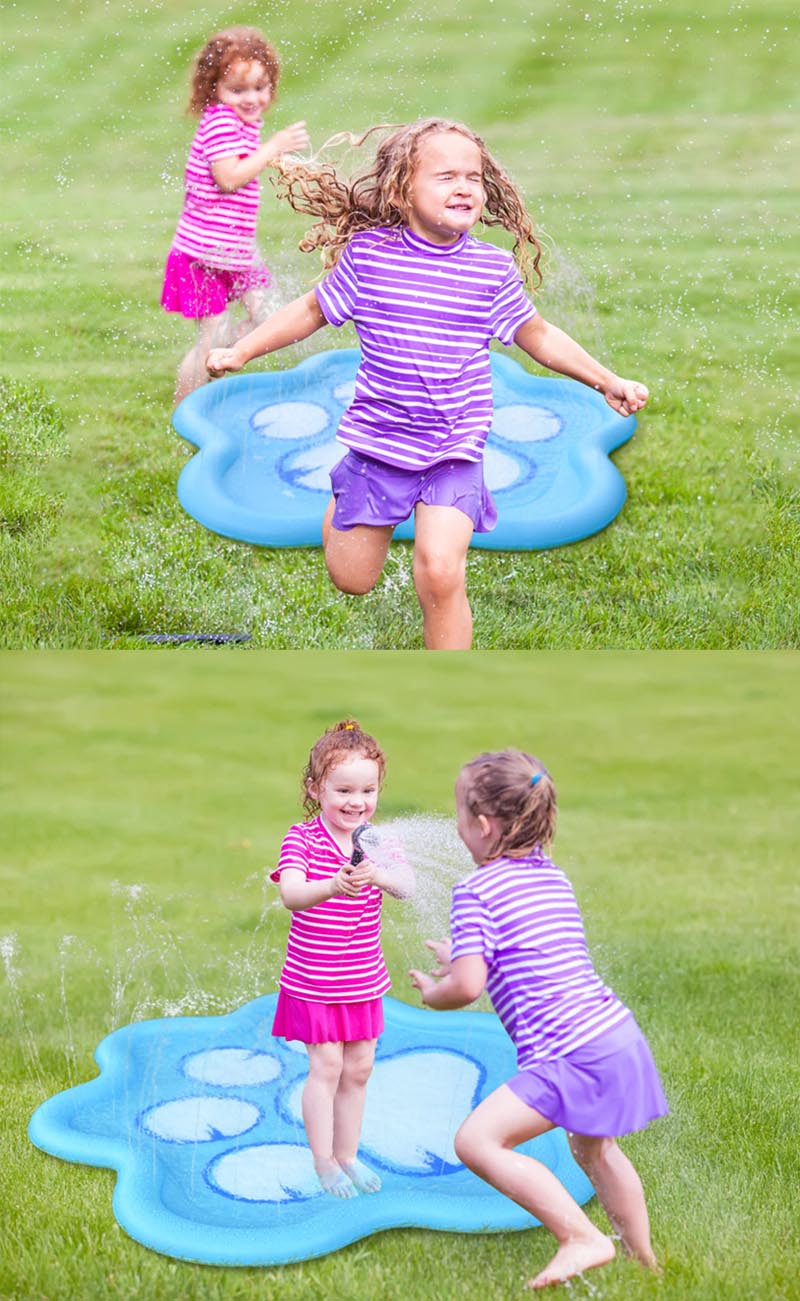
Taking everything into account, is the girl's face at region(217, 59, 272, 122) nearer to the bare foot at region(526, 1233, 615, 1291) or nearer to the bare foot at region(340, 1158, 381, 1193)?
the bare foot at region(340, 1158, 381, 1193)

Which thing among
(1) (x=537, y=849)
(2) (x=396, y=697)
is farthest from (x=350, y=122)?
(1) (x=537, y=849)

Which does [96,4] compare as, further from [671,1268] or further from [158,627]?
[671,1268]

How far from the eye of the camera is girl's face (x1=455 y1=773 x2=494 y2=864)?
9.82 feet

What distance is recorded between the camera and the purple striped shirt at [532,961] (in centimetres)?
291

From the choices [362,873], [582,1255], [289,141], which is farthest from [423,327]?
[582,1255]

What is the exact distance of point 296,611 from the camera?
4652 millimetres

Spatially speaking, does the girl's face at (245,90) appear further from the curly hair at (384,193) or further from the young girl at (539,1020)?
the young girl at (539,1020)

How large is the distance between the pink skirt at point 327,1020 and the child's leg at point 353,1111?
0.04 metres

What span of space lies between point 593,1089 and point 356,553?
1668 millimetres

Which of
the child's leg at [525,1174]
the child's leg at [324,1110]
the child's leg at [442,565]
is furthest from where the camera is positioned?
the child's leg at [442,565]

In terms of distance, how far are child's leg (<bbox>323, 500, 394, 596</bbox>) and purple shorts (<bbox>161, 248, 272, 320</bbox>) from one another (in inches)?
53.5

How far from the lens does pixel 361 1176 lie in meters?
3.49

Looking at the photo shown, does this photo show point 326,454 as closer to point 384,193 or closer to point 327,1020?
point 384,193

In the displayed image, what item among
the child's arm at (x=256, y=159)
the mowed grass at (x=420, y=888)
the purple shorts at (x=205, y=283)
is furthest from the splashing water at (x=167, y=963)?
the child's arm at (x=256, y=159)
